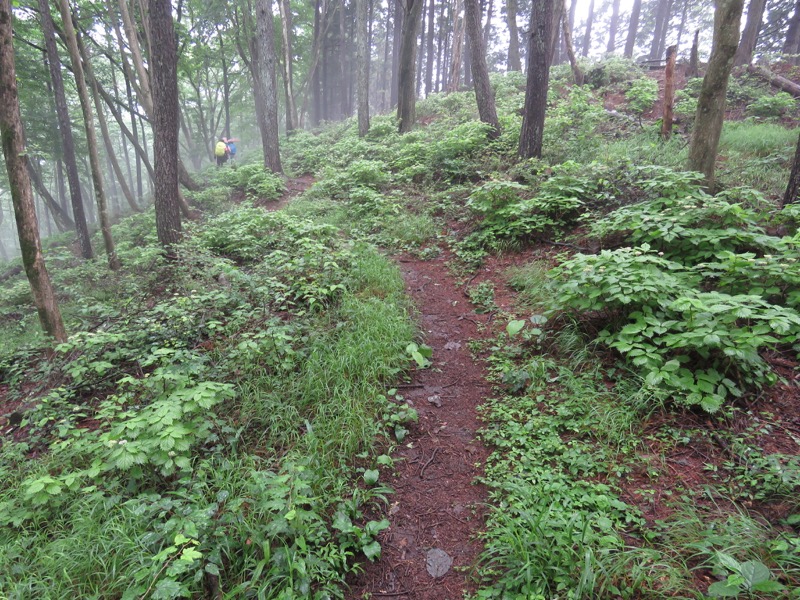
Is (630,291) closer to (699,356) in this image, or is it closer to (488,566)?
(699,356)

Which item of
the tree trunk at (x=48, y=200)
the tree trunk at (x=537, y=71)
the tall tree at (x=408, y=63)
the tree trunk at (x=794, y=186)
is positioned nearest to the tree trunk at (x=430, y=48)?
the tall tree at (x=408, y=63)

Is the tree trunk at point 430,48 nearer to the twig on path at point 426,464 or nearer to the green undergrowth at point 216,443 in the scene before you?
the green undergrowth at point 216,443

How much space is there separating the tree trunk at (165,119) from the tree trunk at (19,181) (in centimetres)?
231

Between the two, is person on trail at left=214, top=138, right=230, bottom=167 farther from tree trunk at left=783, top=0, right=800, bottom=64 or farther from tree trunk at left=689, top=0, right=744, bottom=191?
tree trunk at left=783, top=0, right=800, bottom=64

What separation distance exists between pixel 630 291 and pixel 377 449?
104 inches

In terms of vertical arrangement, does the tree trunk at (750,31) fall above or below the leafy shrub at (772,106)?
above

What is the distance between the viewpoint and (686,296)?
3.45 m

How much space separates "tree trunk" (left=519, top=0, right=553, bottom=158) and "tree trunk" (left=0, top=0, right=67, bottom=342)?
819cm

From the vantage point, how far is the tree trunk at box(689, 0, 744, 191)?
5.75m

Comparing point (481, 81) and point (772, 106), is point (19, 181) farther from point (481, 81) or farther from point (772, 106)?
point (772, 106)

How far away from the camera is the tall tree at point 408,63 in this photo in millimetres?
13305

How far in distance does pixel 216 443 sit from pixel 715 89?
8.22 metres

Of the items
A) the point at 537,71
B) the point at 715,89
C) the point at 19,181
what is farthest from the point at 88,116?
the point at 715,89

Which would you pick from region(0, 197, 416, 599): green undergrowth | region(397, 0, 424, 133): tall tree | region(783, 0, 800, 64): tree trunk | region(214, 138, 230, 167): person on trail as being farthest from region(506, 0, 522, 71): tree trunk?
region(0, 197, 416, 599): green undergrowth
